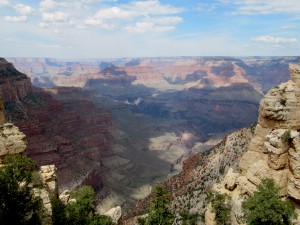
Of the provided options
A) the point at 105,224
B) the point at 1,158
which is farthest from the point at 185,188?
the point at 1,158

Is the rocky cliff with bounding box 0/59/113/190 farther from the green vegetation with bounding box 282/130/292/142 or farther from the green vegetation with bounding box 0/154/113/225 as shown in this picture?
the green vegetation with bounding box 282/130/292/142

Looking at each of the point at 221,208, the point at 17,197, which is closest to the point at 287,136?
the point at 221,208

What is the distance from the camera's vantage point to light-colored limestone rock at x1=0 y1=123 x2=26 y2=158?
30.5m

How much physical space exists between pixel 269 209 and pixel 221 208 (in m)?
6.20

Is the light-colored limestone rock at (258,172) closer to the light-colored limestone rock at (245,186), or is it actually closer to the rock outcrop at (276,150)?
the rock outcrop at (276,150)

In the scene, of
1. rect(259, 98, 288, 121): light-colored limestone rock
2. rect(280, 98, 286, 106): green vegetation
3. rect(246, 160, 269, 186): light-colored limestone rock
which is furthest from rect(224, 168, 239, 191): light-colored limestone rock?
rect(280, 98, 286, 106): green vegetation

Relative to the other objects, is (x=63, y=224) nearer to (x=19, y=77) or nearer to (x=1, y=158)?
(x=1, y=158)

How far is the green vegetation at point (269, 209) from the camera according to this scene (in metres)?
25.8

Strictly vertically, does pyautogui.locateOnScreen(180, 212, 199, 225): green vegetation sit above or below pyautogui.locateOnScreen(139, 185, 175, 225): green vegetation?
below

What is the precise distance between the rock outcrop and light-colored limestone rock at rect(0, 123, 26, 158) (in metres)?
20.2

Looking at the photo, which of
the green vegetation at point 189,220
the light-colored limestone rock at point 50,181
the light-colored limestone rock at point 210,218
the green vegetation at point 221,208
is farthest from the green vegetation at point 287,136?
the light-colored limestone rock at point 50,181

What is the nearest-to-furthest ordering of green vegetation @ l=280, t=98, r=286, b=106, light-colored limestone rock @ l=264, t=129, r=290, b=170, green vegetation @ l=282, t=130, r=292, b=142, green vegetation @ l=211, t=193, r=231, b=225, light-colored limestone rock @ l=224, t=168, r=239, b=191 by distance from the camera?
green vegetation @ l=282, t=130, r=292, b=142
light-colored limestone rock @ l=264, t=129, r=290, b=170
green vegetation @ l=280, t=98, r=286, b=106
green vegetation @ l=211, t=193, r=231, b=225
light-colored limestone rock @ l=224, t=168, r=239, b=191

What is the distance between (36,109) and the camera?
11512 cm

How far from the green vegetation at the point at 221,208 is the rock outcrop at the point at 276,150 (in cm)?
68
